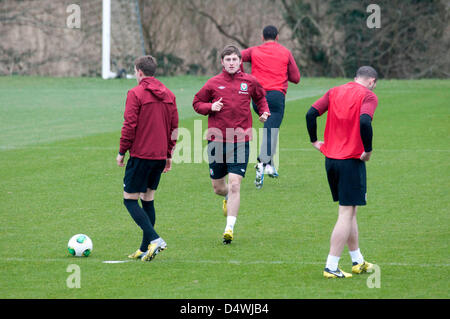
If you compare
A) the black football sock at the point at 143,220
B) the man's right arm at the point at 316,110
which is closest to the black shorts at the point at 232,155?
the black football sock at the point at 143,220

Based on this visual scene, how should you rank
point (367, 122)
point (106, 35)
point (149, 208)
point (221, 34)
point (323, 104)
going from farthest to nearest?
1. point (221, 34)
2. point (106, 35)
3. point (149, 208)
4. point (323, 104)
5. point (367, 122)

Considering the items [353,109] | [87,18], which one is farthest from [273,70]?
[87,18]

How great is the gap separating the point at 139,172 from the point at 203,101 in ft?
5.30

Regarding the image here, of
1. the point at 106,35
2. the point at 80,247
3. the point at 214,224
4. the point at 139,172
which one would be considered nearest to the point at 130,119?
the point at 139,172

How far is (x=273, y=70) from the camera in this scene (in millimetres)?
12211

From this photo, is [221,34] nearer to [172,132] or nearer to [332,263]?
[172,132]

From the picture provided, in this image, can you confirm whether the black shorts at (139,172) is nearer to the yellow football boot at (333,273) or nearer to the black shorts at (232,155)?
the black shorts at (232,155)

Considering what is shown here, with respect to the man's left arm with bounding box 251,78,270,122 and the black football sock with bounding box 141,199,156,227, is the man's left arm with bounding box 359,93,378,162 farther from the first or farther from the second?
the man's left arm with bounding box 251,78,270,122

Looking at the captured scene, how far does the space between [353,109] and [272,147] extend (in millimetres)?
5781

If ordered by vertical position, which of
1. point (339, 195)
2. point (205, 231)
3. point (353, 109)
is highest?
point (353, 109)

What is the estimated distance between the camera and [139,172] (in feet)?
25.1

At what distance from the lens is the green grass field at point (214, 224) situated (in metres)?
6.77

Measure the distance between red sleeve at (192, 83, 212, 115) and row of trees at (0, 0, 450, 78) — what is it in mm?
27125
